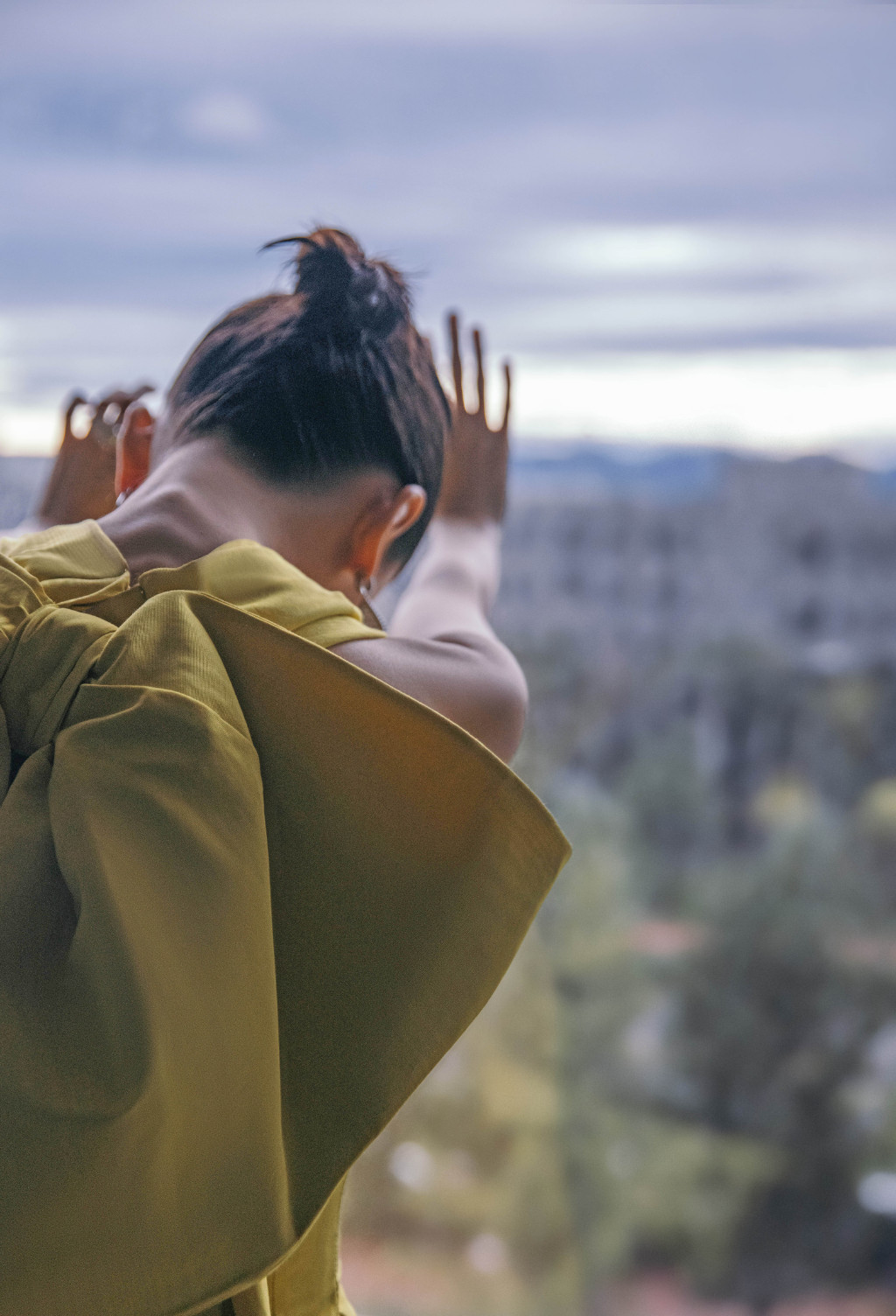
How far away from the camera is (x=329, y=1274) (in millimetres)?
563

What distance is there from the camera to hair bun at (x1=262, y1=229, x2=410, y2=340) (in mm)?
631

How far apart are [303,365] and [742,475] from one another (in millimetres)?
1502

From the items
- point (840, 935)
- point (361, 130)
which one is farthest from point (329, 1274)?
point (840, 935)

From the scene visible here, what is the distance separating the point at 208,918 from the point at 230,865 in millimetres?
20

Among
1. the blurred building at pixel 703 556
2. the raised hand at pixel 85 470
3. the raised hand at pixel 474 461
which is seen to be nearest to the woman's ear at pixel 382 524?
the raised hand at pixel 474 461

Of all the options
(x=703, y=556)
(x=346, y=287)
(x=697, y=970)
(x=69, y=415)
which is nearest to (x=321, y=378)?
(x=346, y=287)

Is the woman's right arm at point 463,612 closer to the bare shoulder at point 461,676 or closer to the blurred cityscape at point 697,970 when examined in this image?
the bare shoulder at point 461,676

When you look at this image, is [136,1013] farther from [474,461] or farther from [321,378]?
[474,461]

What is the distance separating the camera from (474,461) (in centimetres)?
78

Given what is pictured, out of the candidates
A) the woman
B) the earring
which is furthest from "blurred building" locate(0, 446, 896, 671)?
the woman

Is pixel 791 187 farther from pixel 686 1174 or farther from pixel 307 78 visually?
pixel 686 1174

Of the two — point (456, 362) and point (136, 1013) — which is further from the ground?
point (456, 362)

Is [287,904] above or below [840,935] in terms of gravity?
above

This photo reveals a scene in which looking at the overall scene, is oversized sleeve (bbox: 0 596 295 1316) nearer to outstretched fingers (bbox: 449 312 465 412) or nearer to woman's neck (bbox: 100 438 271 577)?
woman's neck (bbox: 100 438 271 577)
